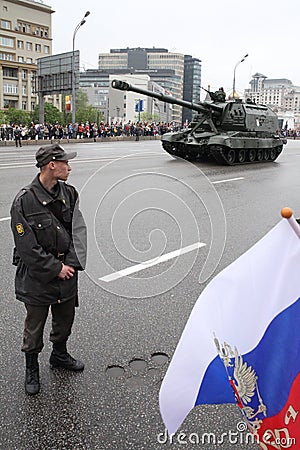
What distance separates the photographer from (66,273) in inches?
138

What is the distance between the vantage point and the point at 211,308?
2.03 metres

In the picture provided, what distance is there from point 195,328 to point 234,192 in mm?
10653

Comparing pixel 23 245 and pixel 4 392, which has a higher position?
pixel 23 245

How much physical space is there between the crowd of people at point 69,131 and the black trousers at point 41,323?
2897 cm

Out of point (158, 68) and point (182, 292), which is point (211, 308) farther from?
point (158, 68)

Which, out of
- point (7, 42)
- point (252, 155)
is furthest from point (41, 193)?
point (7, 42)

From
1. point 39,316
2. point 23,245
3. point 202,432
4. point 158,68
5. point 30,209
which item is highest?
point 158,68

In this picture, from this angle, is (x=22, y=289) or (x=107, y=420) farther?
(x=22, y=289)

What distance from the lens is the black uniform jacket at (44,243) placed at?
11.0ft

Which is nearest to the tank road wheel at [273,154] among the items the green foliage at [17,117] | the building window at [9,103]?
the green foliage at [17,117]

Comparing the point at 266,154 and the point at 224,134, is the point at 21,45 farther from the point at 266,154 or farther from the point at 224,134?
→ the point at 224,134

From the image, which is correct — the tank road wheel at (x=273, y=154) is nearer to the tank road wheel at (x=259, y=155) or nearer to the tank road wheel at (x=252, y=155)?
the tank road wheel at (x=259, y=155)

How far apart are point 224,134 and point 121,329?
51.3ft

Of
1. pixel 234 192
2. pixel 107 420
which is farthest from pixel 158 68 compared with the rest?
pixel 107 420
